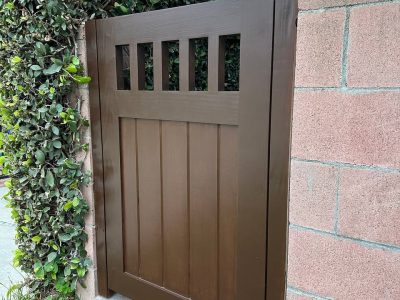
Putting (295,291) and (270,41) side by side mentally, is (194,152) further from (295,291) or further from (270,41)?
(295,291)

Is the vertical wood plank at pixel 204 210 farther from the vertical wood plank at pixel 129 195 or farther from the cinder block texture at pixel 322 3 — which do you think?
the cinder block texture at pixel 322 3

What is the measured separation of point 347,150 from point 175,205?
3.19 feet

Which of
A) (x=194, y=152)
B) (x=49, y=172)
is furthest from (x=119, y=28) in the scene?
(x=49, y=172)

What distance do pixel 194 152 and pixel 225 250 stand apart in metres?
0.49

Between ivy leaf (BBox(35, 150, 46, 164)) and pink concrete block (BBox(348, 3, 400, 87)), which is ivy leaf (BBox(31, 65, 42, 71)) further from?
pink concrete block (BBox(348, 3, 400, 87))

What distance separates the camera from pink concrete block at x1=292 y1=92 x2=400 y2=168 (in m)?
1.20

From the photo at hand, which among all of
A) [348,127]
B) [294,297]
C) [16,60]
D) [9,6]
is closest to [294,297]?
[294,297]

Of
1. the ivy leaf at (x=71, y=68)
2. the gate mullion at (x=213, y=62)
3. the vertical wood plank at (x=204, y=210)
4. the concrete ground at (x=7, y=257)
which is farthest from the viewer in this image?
the concrete ground at (x=7, y=257)

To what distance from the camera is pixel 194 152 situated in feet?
6.05

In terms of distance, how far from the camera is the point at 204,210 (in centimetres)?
185

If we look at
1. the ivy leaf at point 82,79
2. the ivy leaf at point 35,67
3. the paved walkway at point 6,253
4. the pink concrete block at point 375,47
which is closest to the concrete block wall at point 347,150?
the pink concrete block at point 375,47

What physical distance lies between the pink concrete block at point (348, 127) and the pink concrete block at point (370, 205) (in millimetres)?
50

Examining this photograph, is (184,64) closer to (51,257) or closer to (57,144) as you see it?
(57,144)

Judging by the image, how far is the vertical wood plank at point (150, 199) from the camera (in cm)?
202
